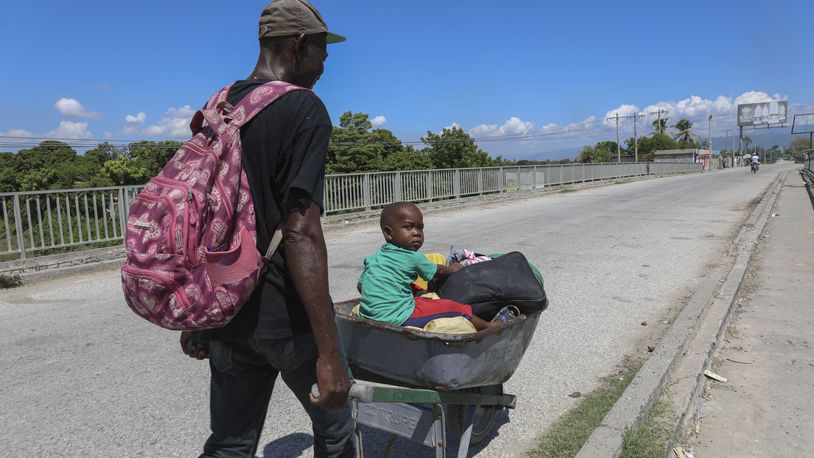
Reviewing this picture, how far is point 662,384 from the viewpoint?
147 inches

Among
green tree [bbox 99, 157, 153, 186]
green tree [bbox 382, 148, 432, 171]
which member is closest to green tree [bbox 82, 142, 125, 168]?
green tree [bbox 99, 157, 153, 186]

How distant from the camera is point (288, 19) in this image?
1.73 metres

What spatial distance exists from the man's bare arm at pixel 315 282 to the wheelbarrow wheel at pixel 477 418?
1.11 meters

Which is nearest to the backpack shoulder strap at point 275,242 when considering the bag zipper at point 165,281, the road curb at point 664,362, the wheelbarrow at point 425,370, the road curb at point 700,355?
the bag zipper at point 165,281

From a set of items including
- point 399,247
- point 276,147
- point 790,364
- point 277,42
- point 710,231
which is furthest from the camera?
point 710,231

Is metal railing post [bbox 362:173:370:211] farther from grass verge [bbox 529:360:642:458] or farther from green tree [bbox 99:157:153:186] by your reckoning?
grass verge [bbox 529:360:642:458]

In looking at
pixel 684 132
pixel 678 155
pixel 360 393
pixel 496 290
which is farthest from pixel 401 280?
pixel 684 132

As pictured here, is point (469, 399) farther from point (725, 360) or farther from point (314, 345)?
point (725, 360)

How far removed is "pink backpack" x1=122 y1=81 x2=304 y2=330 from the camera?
1.50 m

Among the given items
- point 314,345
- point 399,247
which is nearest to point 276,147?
point 314,345

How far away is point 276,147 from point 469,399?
1.49m

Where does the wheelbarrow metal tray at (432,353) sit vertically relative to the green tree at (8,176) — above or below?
below

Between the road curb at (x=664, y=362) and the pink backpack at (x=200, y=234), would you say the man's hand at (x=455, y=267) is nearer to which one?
the road curb at (x=664, y=362)

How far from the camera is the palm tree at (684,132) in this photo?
389ft
